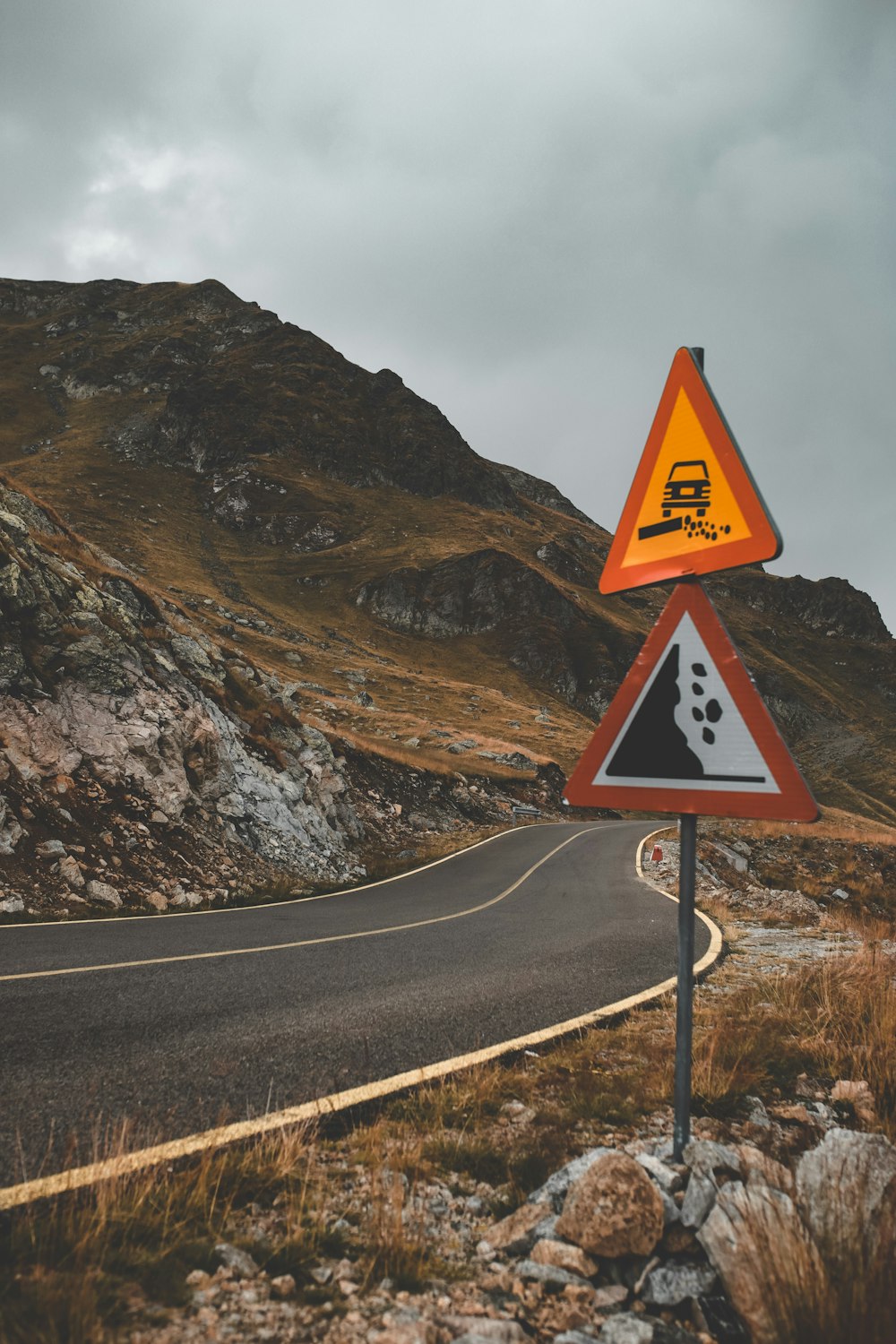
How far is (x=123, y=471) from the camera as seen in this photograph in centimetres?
10488

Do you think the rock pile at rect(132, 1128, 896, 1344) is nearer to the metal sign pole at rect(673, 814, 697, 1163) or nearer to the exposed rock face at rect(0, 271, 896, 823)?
the metal sign pole at rect(673, 814, 697, 1163)

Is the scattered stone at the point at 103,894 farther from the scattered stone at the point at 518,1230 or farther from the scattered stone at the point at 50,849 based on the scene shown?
the scattered stone at the point at 518,1230

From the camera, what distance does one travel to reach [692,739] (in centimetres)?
259

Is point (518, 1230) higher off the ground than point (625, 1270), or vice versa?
point (625, 1270)

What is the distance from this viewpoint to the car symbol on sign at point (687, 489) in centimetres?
269

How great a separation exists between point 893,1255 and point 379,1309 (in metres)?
1.49

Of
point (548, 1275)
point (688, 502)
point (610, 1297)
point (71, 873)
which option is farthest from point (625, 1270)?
point (71, 873)

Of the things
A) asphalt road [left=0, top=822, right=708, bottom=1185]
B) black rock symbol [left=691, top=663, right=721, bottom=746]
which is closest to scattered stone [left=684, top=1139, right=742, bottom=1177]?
black rock symbol [left=691, top=663, right=721, bottom=746]

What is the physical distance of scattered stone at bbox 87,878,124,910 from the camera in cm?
945

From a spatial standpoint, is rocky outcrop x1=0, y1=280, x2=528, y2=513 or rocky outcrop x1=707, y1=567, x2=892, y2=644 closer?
rocky outcrop x1=0, y1=280, x2=528, y2=513

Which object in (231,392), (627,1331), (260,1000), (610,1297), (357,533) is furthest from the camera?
(231,392)

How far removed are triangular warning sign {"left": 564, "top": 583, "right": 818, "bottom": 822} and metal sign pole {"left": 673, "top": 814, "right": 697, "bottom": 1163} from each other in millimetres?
193

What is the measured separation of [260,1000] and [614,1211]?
3.72m

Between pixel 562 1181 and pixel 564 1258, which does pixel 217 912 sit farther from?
pixel 564 1258
